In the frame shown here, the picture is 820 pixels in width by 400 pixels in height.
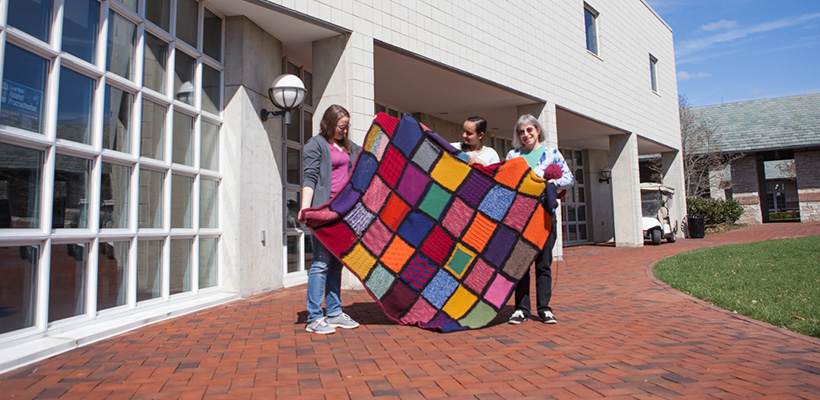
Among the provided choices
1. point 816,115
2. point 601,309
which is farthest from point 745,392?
point 816,115

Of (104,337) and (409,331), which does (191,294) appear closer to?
(104,337)

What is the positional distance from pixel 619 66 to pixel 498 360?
14.0 metres

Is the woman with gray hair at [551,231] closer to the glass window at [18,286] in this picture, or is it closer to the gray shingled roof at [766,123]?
the glass window at [18,286]

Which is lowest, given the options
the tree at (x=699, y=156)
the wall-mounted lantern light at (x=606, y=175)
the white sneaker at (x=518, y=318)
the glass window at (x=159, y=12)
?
the white sneaker at (x=518, y=318)

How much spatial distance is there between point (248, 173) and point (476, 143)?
299 cm

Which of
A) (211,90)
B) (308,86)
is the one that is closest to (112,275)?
(211,90)

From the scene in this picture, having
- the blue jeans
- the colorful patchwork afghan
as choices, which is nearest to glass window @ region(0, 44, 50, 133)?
the blue jeans

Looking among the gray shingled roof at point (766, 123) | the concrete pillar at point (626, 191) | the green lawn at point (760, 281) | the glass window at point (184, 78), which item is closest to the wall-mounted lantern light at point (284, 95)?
the glass window at point (184, 78)

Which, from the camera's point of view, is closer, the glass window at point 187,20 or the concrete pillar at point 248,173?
the glass window at point 187,20

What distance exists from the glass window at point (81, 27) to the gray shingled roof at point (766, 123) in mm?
30485

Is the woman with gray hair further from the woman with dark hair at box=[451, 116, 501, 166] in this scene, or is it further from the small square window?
the small square window

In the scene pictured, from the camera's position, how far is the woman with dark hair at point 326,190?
3838 mm

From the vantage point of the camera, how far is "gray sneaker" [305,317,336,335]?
12.5 ft

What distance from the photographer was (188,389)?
2572 mm
